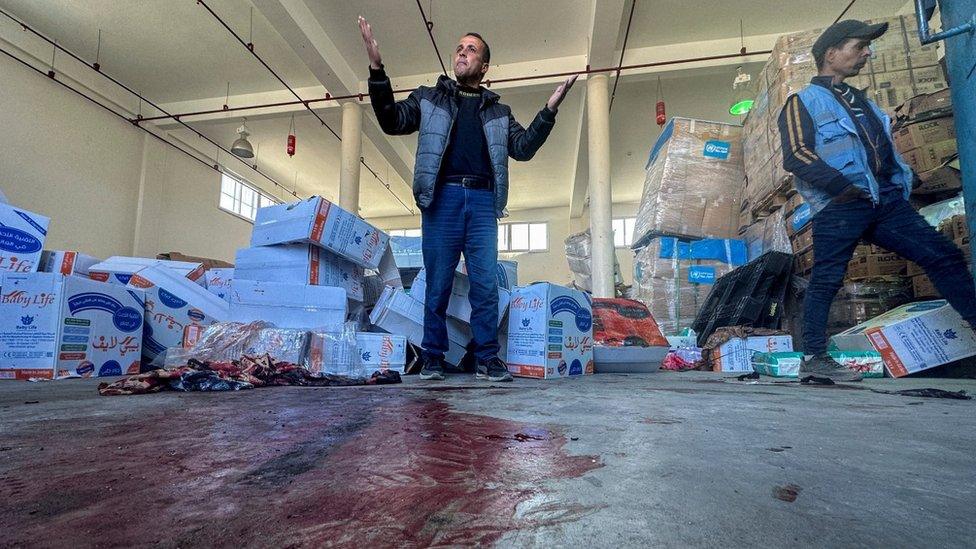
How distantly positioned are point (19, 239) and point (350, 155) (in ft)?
13.1

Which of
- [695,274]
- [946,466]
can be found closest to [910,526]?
[946,466]

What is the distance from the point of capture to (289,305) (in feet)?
6.89

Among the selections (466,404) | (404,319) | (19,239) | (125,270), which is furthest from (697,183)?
(19,239)

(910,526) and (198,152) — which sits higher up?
(198,152)

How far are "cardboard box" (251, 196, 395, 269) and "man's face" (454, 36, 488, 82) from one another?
3.13ft

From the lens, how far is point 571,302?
7.11 feet

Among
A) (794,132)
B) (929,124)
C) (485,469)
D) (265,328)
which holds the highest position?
(929,124)

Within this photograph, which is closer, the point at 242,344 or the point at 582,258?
the point at 242,344

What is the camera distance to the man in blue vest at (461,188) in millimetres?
1914

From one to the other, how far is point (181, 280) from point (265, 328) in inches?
43.1

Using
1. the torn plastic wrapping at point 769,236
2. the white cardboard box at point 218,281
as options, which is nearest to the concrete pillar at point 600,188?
the torn plastic wrapping at point 769,236

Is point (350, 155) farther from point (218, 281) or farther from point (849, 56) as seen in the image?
point (849, 56)

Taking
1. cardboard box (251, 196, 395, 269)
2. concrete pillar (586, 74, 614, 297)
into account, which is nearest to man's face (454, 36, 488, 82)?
cardboard box (251, 196, 395, 269)

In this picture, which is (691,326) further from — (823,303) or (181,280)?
(181,280)
